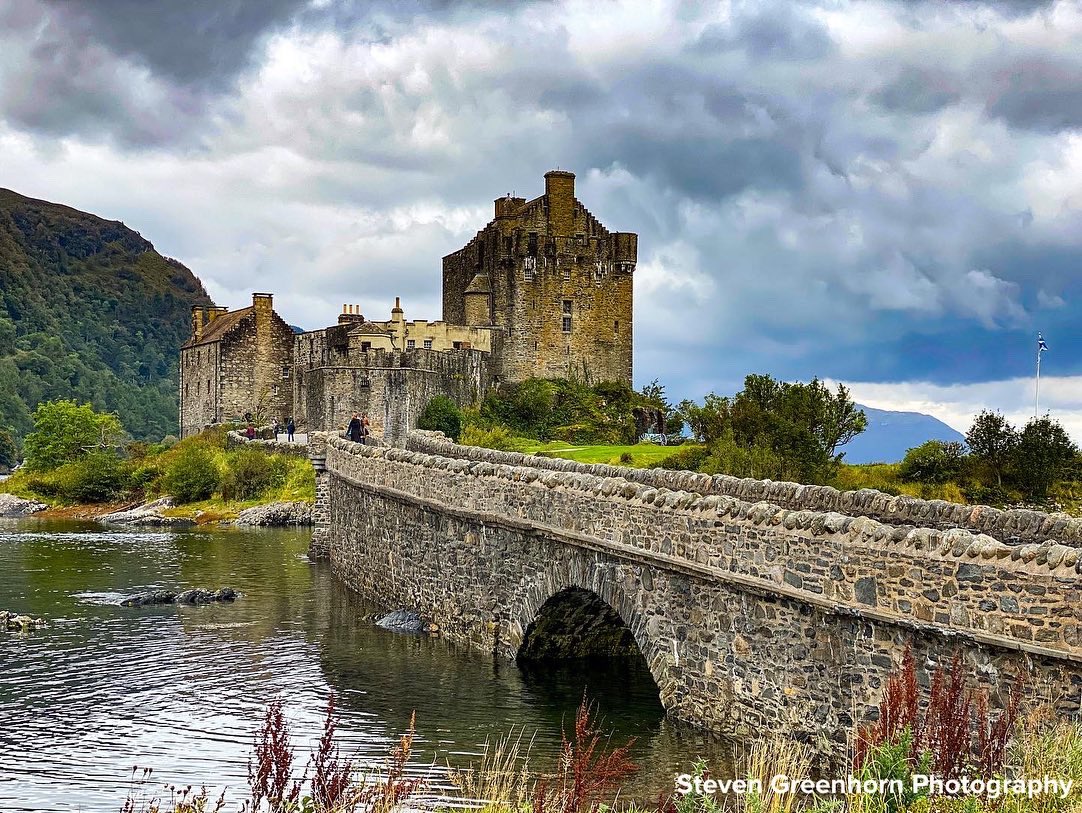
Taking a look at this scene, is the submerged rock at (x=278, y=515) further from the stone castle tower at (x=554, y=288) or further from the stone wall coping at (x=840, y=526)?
the stone wall coping at (x=840, y=526)

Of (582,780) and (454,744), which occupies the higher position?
(582,780)

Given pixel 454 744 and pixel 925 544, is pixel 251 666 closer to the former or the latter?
pixel 454 744

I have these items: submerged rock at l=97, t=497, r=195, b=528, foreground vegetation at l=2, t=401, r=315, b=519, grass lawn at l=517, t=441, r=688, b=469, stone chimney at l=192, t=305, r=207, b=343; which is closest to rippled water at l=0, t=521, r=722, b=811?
grass lawn at l=517, t=441, r=688, b=469

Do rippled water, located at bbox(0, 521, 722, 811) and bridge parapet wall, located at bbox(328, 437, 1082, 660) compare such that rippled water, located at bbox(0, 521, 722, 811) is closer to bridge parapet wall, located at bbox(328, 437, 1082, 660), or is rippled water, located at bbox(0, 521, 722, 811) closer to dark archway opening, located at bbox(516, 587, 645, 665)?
dark archway opening, located at bbox(516, 587, 645, 665)

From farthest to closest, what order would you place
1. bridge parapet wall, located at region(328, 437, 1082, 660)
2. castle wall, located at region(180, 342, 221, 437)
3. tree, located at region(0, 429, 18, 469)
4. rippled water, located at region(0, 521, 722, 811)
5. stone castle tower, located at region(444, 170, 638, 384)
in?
tree, located at region(0, 429, 18, 469) → castle wall, located at region(180, 342, 221, 437) → stone castle tower, located at region(444, 170, 638, 384) → rippled water, located at region(0, 521, 722, 811) → bridge parapet wall, located at region(328, 437, 1082, 660)

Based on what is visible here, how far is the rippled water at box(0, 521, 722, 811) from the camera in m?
14.5

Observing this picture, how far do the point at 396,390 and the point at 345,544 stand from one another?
89.6ft

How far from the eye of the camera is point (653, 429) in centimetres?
6438

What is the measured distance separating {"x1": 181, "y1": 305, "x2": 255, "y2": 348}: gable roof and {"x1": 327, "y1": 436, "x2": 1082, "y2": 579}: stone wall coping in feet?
170

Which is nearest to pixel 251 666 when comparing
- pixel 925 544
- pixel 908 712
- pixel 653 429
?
pixel 925 544

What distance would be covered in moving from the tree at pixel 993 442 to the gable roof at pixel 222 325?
45.0 meters

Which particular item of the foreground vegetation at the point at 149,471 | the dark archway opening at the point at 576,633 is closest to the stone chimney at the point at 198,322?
the foreground vegetation at the point at 149,471

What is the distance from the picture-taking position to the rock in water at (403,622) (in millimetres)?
23203

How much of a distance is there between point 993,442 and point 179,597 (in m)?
19.5
